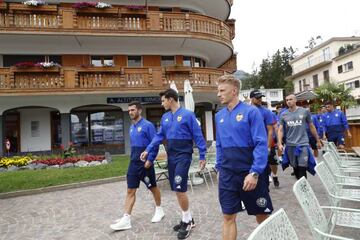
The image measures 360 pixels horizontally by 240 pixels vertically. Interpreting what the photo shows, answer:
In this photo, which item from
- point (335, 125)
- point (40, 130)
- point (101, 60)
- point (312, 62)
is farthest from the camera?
point (312, 62)

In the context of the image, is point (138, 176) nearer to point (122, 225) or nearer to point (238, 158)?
point (122, 225)

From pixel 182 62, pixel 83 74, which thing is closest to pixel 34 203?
pixel 83 74

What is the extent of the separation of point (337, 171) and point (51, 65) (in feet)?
48.2

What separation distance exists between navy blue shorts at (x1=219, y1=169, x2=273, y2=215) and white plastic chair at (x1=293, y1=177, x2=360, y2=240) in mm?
484

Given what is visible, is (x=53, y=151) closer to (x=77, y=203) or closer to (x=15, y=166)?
(x=15, y=166)

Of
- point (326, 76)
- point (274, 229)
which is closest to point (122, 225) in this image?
point (274, 229)

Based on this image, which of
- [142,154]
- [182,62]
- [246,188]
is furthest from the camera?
[182,62]

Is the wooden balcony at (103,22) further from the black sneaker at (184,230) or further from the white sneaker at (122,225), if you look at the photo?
the black sneaker at (184,230)

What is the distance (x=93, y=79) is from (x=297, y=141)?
42.6 ft

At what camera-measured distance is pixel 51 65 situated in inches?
642

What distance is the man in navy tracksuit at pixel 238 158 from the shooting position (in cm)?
339

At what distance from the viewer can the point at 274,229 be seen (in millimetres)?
2047

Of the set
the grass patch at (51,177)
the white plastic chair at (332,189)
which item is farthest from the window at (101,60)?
the white plastic chair at (332,189)

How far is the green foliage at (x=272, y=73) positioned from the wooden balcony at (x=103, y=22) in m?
53.3
